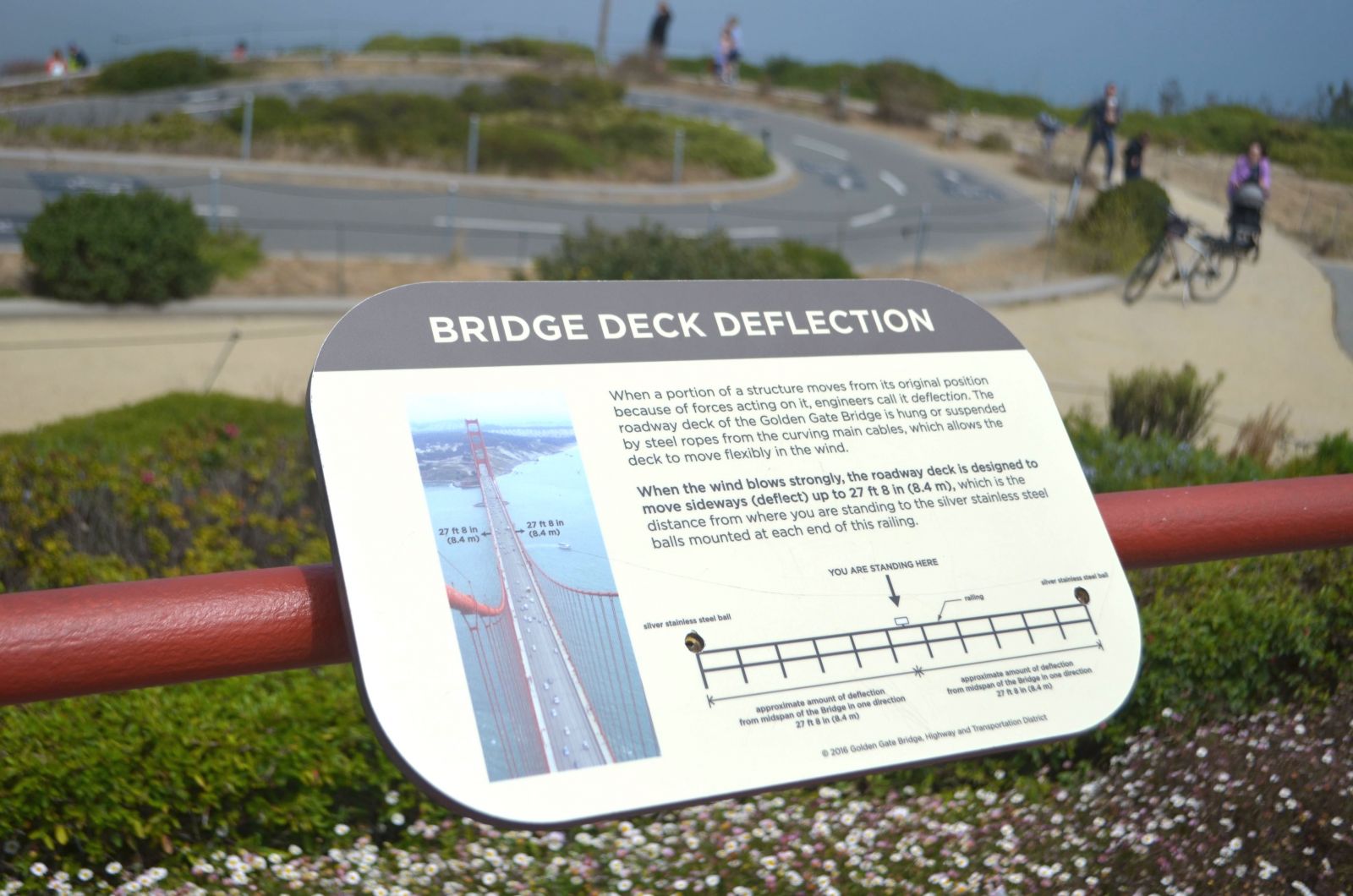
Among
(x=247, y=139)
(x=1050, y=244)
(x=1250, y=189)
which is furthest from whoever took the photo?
(x=247, y=139)

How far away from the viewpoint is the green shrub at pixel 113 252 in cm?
1058

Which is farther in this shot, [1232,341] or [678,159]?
[678,159]

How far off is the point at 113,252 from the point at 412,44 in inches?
1272

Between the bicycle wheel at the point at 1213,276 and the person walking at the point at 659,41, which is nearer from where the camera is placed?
the bicycle wheel at the point at 1213,276

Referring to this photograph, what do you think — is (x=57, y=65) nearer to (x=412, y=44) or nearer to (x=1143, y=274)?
(x=412, y=44)

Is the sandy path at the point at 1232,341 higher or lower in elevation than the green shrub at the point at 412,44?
higher

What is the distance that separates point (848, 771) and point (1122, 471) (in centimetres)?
479

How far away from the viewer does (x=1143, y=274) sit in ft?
40.6

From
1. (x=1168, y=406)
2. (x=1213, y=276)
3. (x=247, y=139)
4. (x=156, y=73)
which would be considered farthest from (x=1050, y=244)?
(x=156, y=73)

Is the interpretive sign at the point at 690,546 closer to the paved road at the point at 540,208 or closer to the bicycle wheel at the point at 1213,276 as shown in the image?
the bicycle wheel at the point at 1213,276

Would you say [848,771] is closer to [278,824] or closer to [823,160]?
[278,824]

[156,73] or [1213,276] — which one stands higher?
[1213,276]

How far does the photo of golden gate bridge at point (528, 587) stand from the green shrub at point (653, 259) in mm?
7973

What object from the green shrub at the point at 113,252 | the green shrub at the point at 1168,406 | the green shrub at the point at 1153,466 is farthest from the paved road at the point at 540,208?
the green shrub at the point at 1153,466
